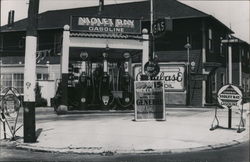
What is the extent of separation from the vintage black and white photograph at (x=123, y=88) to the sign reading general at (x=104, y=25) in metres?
0.05

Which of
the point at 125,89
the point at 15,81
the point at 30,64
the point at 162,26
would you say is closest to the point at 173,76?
the point at 125,89

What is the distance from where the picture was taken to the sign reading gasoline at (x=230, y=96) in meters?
13.7

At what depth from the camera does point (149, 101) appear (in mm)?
16844

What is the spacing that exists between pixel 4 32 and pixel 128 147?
3104 cm

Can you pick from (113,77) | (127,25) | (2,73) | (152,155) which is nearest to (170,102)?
(113,77)

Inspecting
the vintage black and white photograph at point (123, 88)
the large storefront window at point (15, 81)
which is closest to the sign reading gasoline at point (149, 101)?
the vintage black and white photograph at point (123, 88)

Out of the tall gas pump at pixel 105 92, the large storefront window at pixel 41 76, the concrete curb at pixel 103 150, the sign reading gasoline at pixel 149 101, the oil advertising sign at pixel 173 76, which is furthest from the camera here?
the large storefront window at pixel 41 76

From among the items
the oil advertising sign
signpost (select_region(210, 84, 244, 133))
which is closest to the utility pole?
signpost (select_region(210, 84, 244, 133))

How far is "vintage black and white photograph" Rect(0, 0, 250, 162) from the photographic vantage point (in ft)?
36.1

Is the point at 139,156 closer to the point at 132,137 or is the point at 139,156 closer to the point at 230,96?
the point at 132,137

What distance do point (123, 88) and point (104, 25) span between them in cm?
378

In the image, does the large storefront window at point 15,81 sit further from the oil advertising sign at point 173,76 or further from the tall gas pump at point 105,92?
the tall gas pump at point 105,92

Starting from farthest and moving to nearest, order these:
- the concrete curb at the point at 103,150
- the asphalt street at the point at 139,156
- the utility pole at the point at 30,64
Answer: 1. the utility pole at the point at 30,64
2. the concrete curb at the point at 103,150
3. the asphalt street at the point at 139,156

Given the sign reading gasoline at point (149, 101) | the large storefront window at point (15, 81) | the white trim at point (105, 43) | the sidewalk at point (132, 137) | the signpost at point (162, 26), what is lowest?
the sidewalk at point (132, 137)
